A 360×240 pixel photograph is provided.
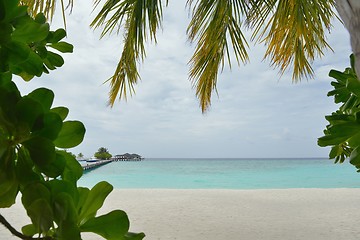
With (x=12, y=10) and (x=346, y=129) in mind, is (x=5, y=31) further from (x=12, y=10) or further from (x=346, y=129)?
(x=346, y=129)

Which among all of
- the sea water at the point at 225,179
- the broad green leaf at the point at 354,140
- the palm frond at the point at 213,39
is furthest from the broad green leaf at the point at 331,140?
the sea water at the point at 225,179

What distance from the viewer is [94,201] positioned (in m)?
0.19

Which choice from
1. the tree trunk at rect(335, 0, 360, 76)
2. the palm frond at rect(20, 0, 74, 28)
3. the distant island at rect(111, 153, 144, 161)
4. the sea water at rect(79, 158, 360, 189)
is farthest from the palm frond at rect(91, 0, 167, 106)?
the distant island at rect(111, 153, 144, 161)

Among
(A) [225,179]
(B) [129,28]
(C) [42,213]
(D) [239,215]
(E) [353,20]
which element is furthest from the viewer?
(A) [225,179]

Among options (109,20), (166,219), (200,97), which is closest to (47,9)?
(109,20)

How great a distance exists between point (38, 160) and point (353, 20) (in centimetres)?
48

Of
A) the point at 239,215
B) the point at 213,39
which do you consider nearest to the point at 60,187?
the point at 213,39

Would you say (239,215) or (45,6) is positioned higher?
(45,6)

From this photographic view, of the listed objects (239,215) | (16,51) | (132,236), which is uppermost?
(16,51)

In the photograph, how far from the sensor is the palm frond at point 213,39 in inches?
110

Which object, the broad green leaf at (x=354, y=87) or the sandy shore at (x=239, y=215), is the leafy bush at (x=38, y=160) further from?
the sandy shore at (x=239, y=215)

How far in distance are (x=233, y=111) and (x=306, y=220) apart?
17.7 m

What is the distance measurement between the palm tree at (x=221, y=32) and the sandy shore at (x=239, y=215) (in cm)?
127

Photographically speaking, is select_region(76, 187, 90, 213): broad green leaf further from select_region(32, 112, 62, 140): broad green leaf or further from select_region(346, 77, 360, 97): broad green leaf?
select_region(346, 77, 360, 97): broad green leaf
